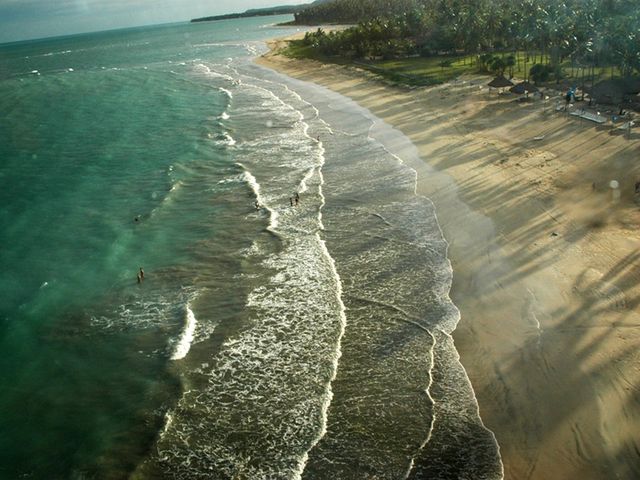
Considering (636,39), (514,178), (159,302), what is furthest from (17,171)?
(636,39)

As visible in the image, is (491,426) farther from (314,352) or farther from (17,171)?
(17,171)

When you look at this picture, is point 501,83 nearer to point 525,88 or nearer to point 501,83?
point 501,83

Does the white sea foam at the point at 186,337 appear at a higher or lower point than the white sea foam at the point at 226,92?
higher

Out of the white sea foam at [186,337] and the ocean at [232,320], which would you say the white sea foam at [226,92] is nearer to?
the ocean at [232,320]

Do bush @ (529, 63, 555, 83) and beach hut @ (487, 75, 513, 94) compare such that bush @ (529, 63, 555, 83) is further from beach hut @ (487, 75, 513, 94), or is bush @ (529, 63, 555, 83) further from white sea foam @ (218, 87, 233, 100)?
white sea foam @ (218, 87, 233, 100)

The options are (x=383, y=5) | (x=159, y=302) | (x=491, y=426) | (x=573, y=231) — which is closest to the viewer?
(x=491, y=426)

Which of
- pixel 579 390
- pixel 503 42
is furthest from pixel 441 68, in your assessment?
pixel 579 390

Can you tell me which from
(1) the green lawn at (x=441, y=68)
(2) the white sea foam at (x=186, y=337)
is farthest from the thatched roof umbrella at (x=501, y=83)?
(2) the white sea foam at (x=186, y=337)
